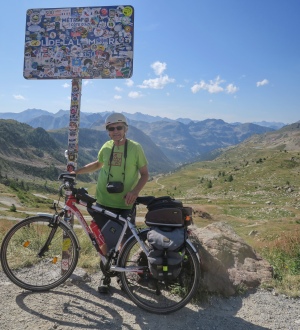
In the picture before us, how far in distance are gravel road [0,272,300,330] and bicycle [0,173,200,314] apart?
8.6 inches

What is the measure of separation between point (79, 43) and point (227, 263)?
5.88 meters

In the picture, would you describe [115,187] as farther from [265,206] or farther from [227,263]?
[265,206]

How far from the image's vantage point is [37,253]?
21.4ft

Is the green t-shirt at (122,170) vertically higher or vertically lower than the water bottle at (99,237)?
higher

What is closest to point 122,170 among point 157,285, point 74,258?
point 74,258

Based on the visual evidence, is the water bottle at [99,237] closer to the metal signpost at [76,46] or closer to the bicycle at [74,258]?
the bicycle at [74,258]

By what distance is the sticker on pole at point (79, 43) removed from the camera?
680cm

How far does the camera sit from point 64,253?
652cm

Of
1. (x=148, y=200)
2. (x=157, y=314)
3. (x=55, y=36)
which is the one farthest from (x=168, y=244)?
(x=55, y=36)

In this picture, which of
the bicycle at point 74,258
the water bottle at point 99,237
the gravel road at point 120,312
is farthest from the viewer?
the water bottle at point 99,237

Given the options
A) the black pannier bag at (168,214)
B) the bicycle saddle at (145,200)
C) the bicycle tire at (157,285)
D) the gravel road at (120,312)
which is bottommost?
the gravel road at (120,312)

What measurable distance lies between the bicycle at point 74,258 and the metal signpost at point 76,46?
2.21 ft

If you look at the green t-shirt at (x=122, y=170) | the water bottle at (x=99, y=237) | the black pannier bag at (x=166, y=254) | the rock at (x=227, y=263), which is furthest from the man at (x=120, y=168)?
the rock at (x=227, y=263)

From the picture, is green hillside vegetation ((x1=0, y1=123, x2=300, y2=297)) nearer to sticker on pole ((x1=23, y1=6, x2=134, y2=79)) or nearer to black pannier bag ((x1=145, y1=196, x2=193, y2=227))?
black pannier bag ((x1=145, y1=196, x2=193, y2=227))
